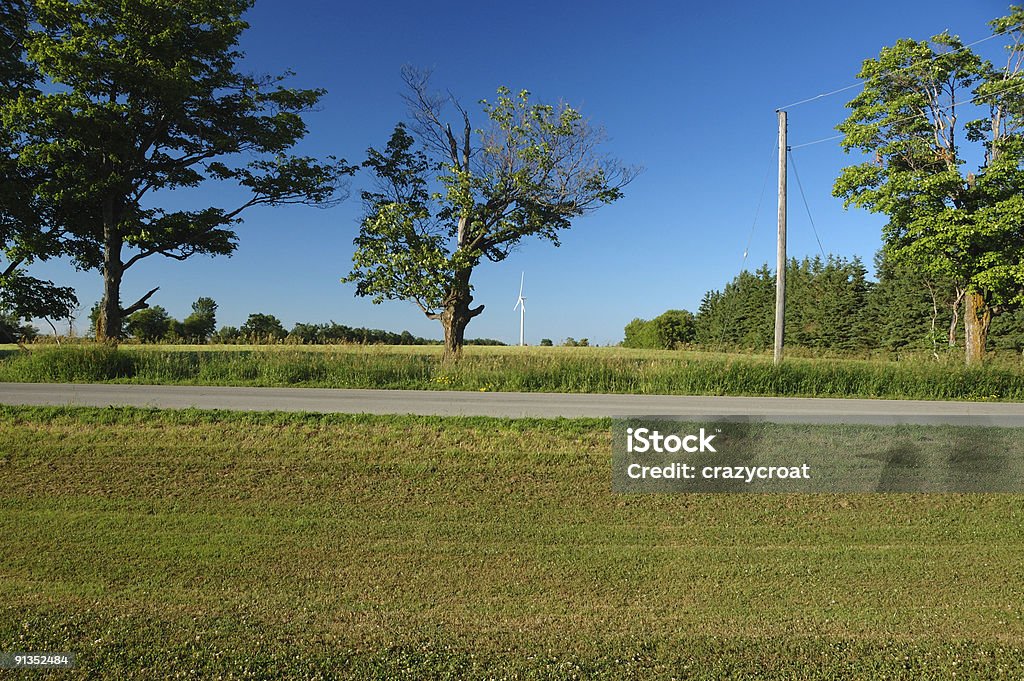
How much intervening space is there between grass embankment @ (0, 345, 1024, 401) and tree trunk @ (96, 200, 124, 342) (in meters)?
6.57

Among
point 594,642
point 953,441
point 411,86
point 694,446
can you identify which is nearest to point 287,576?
point 594,642

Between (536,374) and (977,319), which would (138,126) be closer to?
(536,374)

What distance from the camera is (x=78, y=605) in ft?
16.8

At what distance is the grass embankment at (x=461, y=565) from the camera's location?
176 inches

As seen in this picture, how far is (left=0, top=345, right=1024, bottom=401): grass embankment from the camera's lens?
15.7 m

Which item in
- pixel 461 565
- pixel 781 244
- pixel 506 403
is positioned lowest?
pixel 461 565

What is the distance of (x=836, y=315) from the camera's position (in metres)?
59.2

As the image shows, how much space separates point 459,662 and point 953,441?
9.00 metres

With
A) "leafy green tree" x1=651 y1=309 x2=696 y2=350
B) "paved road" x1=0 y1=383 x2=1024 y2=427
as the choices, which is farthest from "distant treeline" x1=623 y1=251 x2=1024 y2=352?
"paved road" x1=0 y1=383 x2=1024 y2=427

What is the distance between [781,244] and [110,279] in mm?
24053

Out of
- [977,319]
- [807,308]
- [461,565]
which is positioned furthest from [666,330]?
[461,565]

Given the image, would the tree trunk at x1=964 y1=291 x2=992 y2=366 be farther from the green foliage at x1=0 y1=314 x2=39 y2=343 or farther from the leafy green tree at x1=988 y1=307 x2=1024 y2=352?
the green foliage at x1=0 y1=314 x2=39 y2=343

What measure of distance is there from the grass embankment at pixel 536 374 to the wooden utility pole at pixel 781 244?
1.94 m

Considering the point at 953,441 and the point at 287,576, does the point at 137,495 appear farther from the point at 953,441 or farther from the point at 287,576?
the point at 953,441
